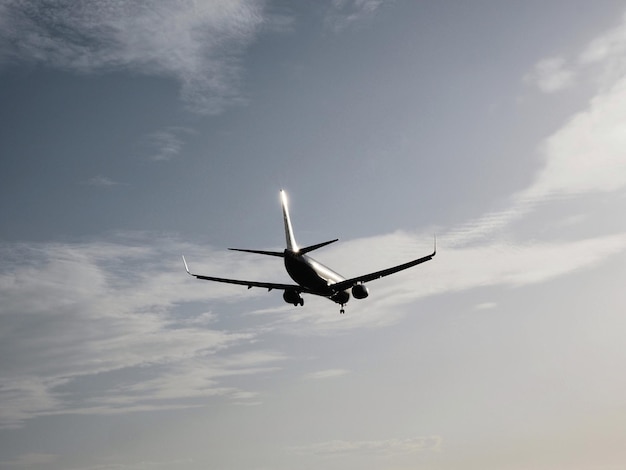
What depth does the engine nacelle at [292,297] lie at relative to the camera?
73.2m

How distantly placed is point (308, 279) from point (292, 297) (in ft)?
14.4

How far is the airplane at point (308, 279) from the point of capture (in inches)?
2744

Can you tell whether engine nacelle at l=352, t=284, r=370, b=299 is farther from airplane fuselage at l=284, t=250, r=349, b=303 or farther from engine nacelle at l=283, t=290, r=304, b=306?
engine nacelle at l=283, t=290, r=304, b=306

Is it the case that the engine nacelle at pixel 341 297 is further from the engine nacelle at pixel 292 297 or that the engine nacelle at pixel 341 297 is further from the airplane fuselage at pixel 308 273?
the engine nacelle at pixel 292 297

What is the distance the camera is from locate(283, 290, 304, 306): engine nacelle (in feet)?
240

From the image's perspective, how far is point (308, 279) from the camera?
70.2m

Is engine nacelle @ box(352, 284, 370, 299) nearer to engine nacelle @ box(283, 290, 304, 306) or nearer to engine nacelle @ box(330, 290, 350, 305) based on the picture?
engine nacelle @ box(330, 290, 350, 305)

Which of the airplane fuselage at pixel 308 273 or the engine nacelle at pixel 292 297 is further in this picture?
the engine nacelle at pixel 292 297

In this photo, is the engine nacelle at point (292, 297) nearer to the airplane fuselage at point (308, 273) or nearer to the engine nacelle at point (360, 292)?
the airplane fuselage at point (308, 273)

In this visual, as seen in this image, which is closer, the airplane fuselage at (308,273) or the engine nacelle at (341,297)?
the airplane fuselage at (308,273)

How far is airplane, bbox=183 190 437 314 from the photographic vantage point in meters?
69.7

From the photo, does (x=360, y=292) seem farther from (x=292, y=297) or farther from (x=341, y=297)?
(x=292, y=297)

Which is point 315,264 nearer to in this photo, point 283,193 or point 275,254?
point 275,254

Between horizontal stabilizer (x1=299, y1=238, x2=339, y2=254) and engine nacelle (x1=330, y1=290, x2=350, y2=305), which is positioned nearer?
horizontal stabilizer (x1=299, y1=238, x2=339, y2=254)
